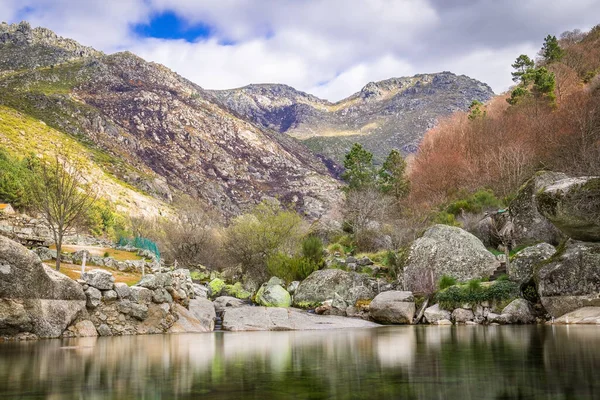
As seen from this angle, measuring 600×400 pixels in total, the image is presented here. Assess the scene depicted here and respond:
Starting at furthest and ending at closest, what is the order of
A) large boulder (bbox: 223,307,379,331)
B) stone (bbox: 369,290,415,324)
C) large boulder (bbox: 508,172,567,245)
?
large boulder (bbox: 508,172,567,245) → stone (bbox: 369,290,415,324) → large boulder (bbox: 223,307,379,331)

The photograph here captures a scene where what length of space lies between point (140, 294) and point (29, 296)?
459cm

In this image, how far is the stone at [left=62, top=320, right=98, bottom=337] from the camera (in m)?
16.2

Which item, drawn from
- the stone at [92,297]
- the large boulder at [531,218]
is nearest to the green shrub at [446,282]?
the large boulder at [531,218]

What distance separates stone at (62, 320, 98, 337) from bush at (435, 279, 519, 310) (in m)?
16.8

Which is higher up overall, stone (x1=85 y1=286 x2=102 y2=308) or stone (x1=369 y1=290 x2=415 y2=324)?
stone (x1=85 y1=286 x2=102 y2=308)

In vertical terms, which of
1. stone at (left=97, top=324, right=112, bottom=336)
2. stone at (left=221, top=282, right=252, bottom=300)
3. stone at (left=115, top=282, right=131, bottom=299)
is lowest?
stone at (left=97, top=324, right=112, bottom=336)

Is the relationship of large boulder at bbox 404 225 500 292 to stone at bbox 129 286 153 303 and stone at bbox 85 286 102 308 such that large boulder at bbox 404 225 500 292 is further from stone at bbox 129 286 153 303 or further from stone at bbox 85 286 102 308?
stone at bbox 85 286 102 308

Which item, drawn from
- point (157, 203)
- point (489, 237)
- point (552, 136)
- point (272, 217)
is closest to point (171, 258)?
point (272, 217)

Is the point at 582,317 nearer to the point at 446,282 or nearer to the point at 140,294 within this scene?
the point at 446,282

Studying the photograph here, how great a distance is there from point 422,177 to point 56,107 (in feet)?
512

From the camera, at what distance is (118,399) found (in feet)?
17.5

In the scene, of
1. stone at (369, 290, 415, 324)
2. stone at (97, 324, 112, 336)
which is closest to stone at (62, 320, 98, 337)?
stone at (97, 324, 112, 336)

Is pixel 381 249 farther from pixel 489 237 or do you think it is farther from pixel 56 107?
pixel 56 107

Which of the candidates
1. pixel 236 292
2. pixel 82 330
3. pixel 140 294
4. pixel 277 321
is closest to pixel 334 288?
pixel 277 321
